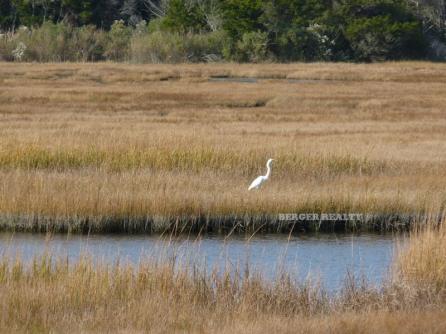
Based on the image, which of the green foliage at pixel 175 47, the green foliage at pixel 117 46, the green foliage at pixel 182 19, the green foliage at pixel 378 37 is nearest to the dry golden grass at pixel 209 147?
the green foliage at pixel 175 47

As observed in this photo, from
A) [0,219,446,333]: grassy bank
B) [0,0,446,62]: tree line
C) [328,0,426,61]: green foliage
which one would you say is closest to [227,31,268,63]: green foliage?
[0,0,446,62]: tree line

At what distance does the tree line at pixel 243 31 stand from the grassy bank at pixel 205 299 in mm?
55136

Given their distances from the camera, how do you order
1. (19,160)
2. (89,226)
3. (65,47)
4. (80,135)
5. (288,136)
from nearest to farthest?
1. (89,226)
2. (19,160)
3. (80,135)
4. (288,136)
5. (65,47)

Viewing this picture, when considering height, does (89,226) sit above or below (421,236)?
below

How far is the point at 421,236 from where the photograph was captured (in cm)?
1287

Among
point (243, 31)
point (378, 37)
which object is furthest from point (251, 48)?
point (378, 37)

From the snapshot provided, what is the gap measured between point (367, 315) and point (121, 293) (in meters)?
2.48

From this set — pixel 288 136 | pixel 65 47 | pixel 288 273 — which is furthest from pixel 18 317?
pixel 65 47

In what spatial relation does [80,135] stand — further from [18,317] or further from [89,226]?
[18,317]

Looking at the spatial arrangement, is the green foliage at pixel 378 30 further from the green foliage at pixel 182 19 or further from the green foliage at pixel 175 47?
the green foliage at pixel 182 19

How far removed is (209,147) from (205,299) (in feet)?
40.5

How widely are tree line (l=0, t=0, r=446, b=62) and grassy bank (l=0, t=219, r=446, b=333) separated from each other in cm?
5514

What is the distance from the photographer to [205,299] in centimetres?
1127

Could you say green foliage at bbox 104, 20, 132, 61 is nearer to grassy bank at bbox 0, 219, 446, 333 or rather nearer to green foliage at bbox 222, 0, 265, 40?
green foliage at bbox 222, 0, 265, 40
